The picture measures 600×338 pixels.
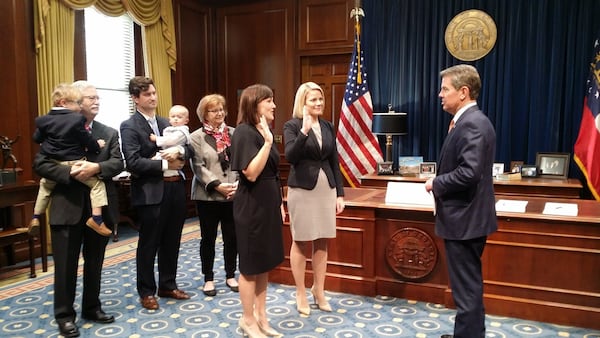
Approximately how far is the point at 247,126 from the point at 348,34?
4411 mm

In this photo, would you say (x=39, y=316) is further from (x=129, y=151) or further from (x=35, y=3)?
(x=35, y=3)

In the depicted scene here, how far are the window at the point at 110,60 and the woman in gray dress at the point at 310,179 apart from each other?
3.48 meters

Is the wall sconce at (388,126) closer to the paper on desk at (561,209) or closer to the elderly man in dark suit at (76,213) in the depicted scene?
the paper on desk at (561,209)

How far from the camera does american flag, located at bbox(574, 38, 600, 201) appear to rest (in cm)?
489

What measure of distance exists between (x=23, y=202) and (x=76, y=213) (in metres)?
2.07

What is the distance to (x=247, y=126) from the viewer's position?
8.52 ft

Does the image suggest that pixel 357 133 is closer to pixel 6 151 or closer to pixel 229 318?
pixel 229 318

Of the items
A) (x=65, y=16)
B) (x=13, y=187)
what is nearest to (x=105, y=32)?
(x=65, y=16)

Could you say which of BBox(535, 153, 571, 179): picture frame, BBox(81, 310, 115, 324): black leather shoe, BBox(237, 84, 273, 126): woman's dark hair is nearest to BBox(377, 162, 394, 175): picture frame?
BBox(535, 153, 571, 179): picture frame

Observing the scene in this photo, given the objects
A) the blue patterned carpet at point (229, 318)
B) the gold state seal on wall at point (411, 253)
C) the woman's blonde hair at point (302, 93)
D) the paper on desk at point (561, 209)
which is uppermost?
the woman's blonde hair at point (302, 93)

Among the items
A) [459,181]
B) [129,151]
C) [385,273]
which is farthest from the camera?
[385,273]

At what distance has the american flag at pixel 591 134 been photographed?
4891mm

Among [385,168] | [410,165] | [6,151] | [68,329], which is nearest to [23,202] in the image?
[6,151]

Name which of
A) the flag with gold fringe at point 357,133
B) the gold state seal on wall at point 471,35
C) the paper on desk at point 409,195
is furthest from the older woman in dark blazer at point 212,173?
the gold state seal on wall at point 471,35
